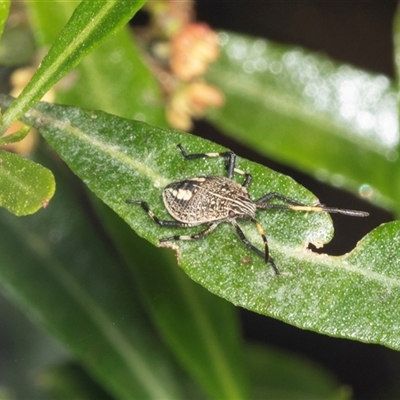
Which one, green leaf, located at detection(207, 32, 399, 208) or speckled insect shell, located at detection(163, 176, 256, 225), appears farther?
green leaf, located at detection(207, 32, 399, 208)

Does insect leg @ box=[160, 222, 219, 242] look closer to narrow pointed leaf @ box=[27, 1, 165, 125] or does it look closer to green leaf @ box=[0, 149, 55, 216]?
green leaf @ box=[0, 149, 55, 216]

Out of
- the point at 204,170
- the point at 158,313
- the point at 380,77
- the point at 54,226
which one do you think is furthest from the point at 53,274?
the point at 380,77

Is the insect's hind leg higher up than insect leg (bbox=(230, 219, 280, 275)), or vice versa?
the insect's hind leg

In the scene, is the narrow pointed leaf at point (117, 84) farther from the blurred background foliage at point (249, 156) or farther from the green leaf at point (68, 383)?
the green leaf at point (68, 383)

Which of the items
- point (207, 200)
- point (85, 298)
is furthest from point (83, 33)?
point (85, 298)

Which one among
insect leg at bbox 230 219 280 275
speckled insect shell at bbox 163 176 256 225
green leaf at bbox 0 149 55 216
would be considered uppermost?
green leaf at bbox 0 149 55 216

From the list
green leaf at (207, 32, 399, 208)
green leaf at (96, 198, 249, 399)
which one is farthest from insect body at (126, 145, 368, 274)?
green leaf at (207, 32, 399, 208)

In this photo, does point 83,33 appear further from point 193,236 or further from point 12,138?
point 193,236

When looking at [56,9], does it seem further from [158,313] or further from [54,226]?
[158,313]
